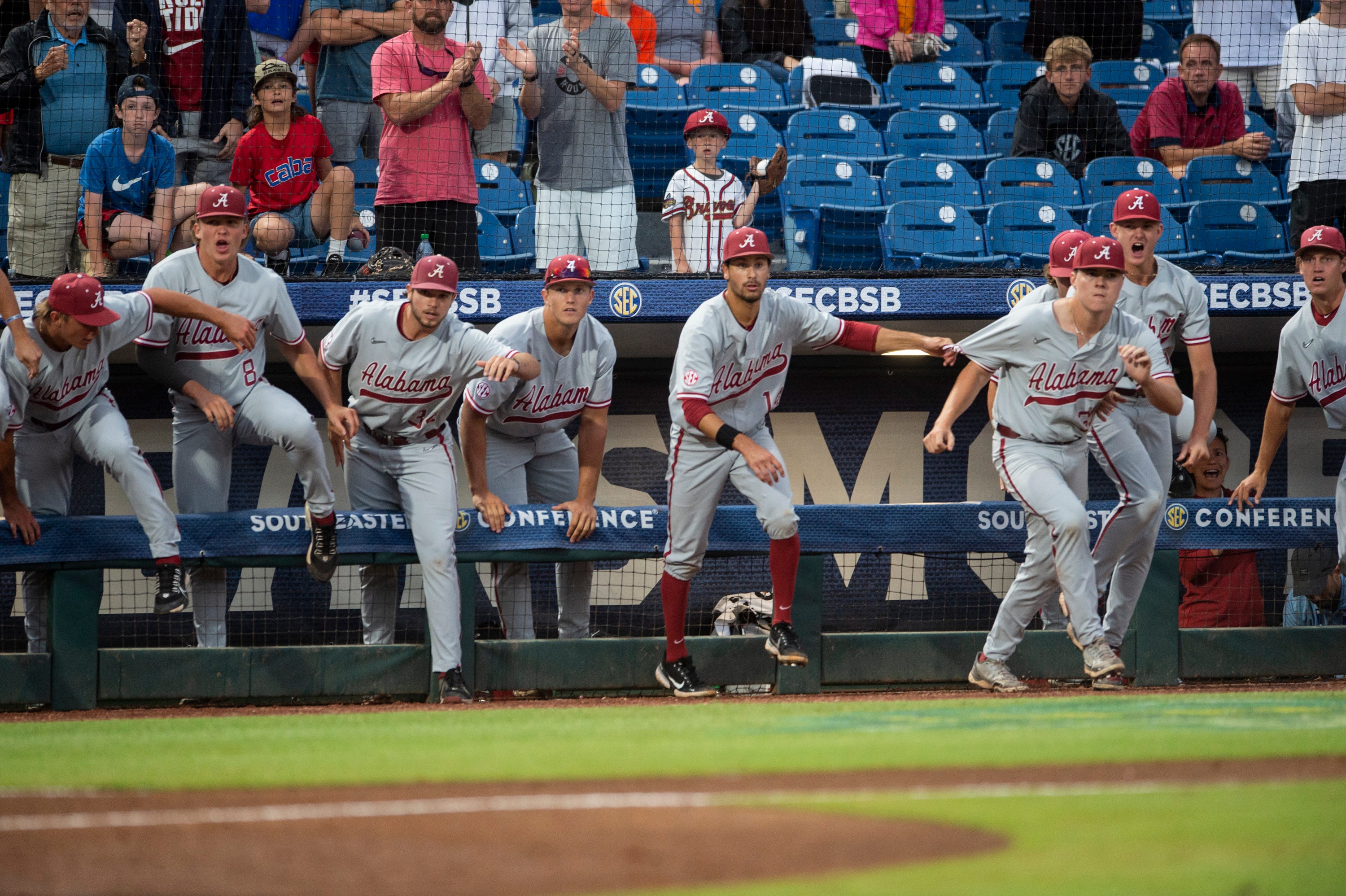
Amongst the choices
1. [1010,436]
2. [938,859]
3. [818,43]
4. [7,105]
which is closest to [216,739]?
[938,859]

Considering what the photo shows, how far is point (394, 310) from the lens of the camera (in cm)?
624

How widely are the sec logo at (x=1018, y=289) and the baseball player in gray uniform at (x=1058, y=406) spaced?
58.9 inches

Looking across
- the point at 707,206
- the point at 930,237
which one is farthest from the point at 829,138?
the point at 707,206

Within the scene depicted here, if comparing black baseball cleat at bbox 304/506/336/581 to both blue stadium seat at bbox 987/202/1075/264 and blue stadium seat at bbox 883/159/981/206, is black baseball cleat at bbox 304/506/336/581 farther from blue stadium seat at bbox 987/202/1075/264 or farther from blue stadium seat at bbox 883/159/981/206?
blue stadium seat at bbox 987/202/1075/264

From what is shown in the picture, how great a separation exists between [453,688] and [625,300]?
2.35m

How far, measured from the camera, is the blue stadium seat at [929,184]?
8594mm

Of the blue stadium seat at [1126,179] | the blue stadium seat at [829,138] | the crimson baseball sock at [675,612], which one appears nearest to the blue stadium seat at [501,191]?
the blue stadium seat at [829,138]

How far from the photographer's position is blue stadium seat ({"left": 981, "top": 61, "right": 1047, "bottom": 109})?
393 inches

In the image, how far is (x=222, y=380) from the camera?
6.21 metres

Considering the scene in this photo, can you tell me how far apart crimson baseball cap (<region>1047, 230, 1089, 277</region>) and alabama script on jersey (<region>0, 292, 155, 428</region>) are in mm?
3967

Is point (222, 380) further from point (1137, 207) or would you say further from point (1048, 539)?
point (1137, 207)

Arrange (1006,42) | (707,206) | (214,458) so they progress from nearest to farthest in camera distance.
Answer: (214,458) < (707,206) < (1006,42)

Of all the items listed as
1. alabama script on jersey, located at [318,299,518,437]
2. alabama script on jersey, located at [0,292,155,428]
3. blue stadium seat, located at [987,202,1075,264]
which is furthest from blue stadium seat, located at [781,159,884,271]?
alabama script on jersey, located at [0,292,155,428]

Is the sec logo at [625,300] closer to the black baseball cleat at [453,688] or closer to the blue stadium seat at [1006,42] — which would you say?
the black baseball cleat at [453,688]
